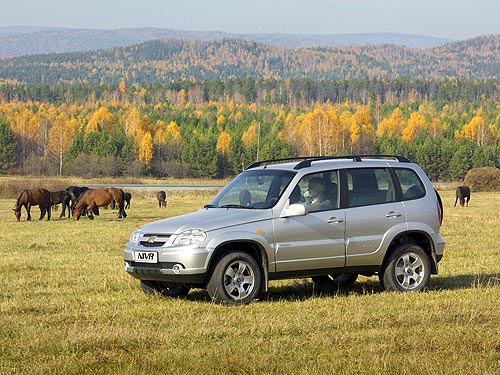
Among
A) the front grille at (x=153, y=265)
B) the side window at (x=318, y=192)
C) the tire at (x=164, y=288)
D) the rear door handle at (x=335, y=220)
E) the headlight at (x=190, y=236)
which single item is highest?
the side window at (x=318, y=192)

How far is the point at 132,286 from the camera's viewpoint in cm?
1388

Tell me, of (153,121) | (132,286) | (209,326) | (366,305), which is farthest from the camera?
(153,121)

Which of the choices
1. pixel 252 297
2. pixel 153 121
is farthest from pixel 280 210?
pixel 153 121

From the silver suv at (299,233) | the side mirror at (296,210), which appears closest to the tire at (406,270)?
the silver suv at (299,233)

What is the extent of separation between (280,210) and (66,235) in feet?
52.3

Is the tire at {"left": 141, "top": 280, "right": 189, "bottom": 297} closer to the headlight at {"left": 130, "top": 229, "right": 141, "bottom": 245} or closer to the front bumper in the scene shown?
the headlight at {"left": 130, "top": 229, "right": 141, "bottom": 245}

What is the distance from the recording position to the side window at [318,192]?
12367mm

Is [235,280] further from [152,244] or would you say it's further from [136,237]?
[136,237]

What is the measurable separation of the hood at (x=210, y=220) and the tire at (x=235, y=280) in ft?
1.44

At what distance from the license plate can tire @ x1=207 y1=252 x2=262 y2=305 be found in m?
0.80

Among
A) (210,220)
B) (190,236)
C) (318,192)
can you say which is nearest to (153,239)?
(190,236)

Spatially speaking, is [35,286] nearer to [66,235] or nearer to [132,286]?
[132,286]

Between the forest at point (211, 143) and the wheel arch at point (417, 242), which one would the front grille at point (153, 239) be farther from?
the forest at point (211, 143)

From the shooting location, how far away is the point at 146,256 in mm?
11789
